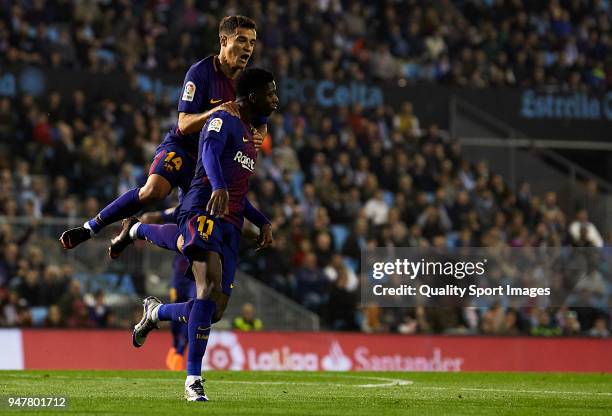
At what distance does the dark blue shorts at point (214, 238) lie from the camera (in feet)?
34.1

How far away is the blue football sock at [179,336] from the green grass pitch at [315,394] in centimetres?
116

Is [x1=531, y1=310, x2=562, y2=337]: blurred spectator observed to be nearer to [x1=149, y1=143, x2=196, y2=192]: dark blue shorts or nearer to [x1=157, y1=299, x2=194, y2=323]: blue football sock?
[x1=149, y1=143, x2=196, y2=192]: dark blue shorts

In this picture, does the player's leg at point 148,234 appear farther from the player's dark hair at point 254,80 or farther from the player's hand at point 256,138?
the player's dark hair at point 254,80

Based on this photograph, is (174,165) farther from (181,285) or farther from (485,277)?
(485,277)

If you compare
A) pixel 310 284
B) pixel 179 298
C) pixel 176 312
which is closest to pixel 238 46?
pixel 176 312

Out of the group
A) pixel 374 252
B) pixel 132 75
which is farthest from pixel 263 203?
pixel 132 75

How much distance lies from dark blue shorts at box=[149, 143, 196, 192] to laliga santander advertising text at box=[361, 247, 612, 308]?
882 cm

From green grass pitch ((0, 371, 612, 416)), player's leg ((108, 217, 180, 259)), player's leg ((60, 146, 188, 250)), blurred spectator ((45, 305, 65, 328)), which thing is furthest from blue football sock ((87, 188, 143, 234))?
blurred spectator ((45, 305, 65, 328))

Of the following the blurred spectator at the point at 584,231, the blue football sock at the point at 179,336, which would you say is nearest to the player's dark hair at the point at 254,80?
the blue football sock at the point at 179,336

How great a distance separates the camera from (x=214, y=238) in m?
10.4

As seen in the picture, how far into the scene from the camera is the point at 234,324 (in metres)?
20.8

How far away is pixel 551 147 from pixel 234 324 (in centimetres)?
1252

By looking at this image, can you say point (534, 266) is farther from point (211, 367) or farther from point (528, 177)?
point (528, 177)

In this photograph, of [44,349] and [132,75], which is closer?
[44,349]
